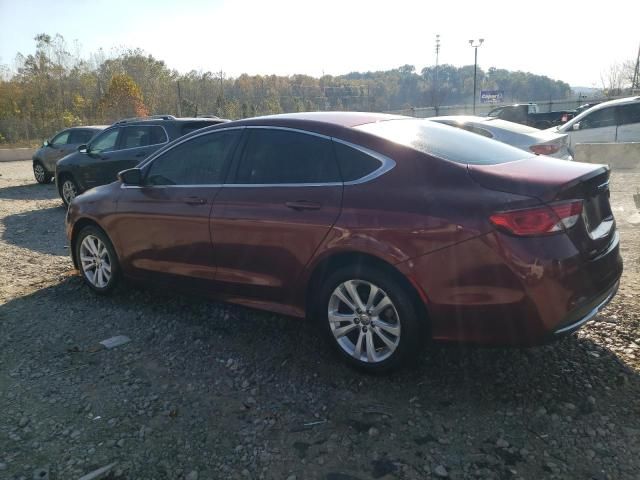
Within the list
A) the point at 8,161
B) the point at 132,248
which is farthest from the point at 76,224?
the point at 8,161

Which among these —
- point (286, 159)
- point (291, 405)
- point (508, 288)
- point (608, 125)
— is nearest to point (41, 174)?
point (286, 159)

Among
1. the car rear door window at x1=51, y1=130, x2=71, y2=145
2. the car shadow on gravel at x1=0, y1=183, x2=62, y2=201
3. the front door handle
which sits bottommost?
the car shadow on gravel at x1=0, y1=183, x2=62, y2=201

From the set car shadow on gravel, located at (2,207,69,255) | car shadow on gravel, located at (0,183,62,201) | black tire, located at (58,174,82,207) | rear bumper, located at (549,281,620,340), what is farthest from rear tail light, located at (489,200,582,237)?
car shadow on gravel, located at (0,183,62,201)

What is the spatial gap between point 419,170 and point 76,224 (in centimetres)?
377

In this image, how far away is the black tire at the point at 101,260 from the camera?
4.98 meters

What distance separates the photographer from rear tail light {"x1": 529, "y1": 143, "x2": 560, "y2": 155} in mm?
7886

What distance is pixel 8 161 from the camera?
95.2 feet

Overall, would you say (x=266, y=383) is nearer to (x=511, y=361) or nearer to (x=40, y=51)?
(x=511, y=361)

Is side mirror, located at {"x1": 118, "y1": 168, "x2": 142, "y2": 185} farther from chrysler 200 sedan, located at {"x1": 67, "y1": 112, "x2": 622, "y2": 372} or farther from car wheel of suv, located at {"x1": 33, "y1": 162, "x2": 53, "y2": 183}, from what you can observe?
car wheel of suv, located at {"x1": 33, "y1": 162, "x2": 53, "y2": 183}

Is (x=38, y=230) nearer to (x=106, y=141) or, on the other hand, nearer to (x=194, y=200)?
(x=106, y=141)

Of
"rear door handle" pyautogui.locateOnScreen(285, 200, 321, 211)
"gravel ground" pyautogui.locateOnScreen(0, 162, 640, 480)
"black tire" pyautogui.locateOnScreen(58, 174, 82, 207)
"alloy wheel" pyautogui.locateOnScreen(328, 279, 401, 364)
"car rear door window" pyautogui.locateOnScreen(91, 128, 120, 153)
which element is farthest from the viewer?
"black tire" pyautogui.locateOnScreen(58, 174, 82, 207)

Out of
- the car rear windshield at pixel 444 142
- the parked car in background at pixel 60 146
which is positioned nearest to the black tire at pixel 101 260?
the car rear windshield at pixel 444 142

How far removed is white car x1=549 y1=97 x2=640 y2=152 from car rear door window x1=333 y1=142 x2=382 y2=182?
514 inches

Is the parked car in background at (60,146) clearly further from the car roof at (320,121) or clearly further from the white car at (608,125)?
the white car at (608,125)
